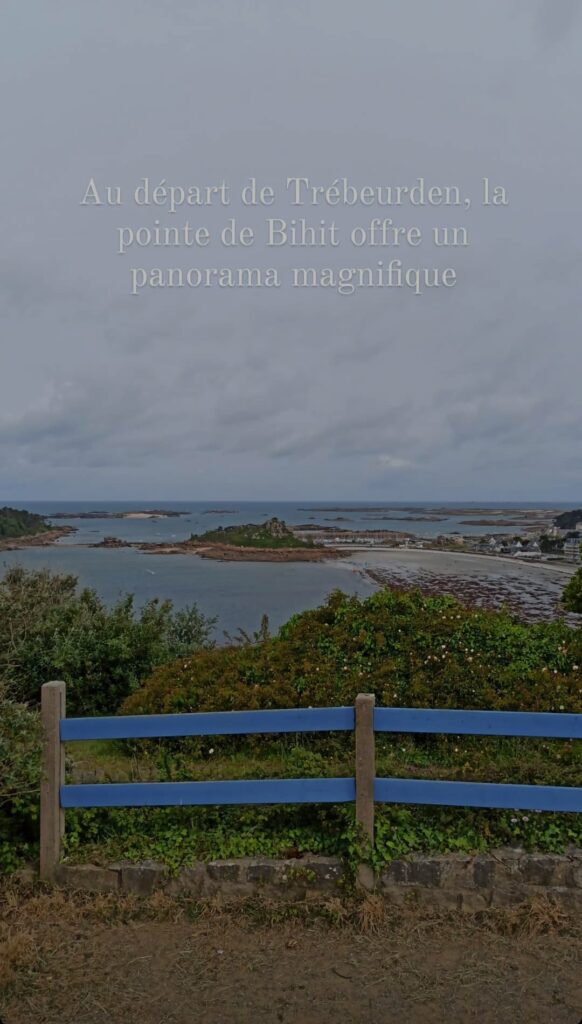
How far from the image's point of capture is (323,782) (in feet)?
12.6

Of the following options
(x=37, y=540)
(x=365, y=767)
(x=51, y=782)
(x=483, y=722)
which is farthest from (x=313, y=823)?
(x=37, y=540)

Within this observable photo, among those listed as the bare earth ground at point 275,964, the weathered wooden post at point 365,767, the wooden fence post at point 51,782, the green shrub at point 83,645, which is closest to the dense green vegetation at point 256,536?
the green shrub at point 83,645

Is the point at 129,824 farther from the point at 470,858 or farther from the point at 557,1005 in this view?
the point at 557,1005

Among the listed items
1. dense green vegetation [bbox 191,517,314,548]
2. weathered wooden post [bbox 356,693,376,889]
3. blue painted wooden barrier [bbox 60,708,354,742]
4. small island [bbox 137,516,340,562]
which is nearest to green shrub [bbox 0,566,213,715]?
blue painted wooden barrier [bbox 60,708,354,742]

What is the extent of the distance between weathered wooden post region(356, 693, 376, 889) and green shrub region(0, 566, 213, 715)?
4894mm

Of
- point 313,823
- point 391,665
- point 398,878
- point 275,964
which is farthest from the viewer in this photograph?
point 391,665

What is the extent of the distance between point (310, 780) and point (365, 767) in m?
0.34

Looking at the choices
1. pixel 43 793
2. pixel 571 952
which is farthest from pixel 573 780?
pixel 43 793

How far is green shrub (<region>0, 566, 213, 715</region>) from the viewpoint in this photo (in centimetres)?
809

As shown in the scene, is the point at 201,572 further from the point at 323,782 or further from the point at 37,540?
the point at 323,782

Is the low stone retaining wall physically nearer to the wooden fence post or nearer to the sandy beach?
the wooden fence post

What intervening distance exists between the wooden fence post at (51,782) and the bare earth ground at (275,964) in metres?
0.22

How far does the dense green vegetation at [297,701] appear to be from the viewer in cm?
397

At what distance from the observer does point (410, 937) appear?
11.3 feet
